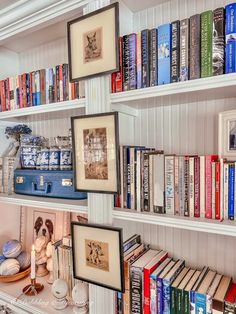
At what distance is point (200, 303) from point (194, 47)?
2.77 feet

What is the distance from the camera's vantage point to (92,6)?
1.00m

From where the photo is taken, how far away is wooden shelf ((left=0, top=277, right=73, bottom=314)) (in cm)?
116

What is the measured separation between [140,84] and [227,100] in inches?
13.7

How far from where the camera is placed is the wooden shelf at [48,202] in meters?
1.07

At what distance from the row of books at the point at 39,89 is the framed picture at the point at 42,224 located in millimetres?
624

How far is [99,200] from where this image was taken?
1006 millimetres

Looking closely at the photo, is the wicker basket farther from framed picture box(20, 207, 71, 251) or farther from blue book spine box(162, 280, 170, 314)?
blue book spine box(162, 280, 170, 314)

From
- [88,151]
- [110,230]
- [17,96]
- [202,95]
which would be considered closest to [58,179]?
[88,151]

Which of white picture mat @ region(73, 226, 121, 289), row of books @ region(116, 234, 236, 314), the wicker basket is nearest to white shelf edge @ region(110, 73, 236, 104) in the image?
white picture mat @ region(73, 226, 121, 289)

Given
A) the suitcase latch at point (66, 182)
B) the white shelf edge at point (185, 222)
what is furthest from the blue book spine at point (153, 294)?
the suitcase latch at point (66, 182)

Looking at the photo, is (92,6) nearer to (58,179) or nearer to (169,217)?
(58,179)

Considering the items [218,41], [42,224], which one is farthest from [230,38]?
[42,224]

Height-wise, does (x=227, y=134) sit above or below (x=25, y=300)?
above

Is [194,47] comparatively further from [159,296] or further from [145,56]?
[159,296]
